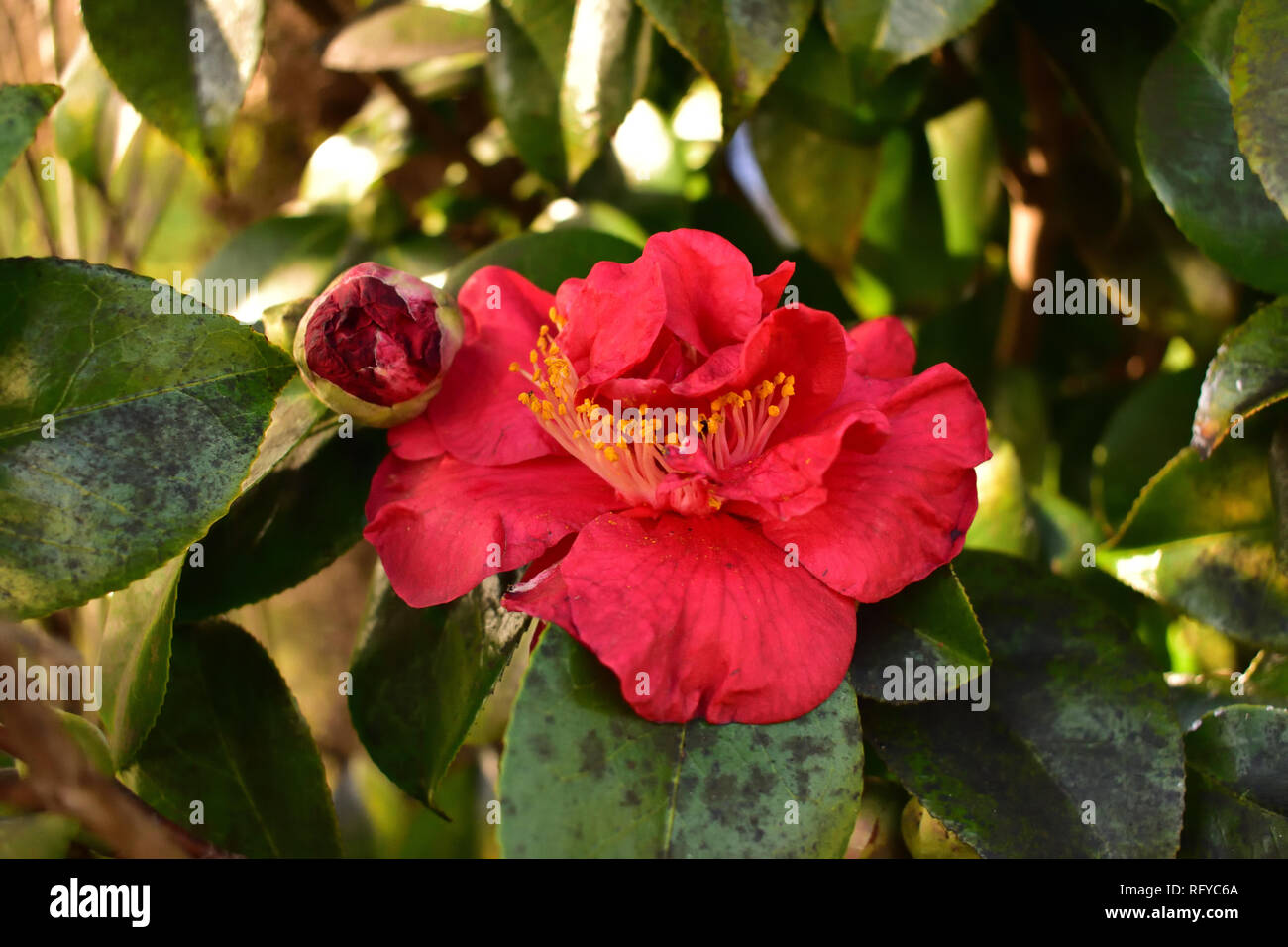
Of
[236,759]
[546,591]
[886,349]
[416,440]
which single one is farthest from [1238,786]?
[236,759]

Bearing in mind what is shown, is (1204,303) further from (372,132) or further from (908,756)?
(372,132)

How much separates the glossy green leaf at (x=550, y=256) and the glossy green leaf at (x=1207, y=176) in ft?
1.38

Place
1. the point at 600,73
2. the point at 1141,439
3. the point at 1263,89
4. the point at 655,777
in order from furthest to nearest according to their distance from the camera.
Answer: the point at 1141,439 < the point at 600,73 < the point at 1263,89 < the point at 655,777

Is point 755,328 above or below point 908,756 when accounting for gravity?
above

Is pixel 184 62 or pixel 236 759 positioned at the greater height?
pixel 184 62

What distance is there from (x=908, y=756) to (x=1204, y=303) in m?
0.62

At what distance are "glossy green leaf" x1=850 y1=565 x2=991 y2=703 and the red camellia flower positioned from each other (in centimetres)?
4

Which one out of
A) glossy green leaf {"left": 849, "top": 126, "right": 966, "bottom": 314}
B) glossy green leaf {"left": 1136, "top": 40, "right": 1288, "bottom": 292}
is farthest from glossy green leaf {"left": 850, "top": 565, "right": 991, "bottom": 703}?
glossy green leaf {"left": 849, "top": 126, "right": 966, "bottom": 314}

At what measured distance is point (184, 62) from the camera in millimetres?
→ 875

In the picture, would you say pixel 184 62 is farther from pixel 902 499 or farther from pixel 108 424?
pixel 902 499

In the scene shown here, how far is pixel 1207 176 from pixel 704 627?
0.55 m
